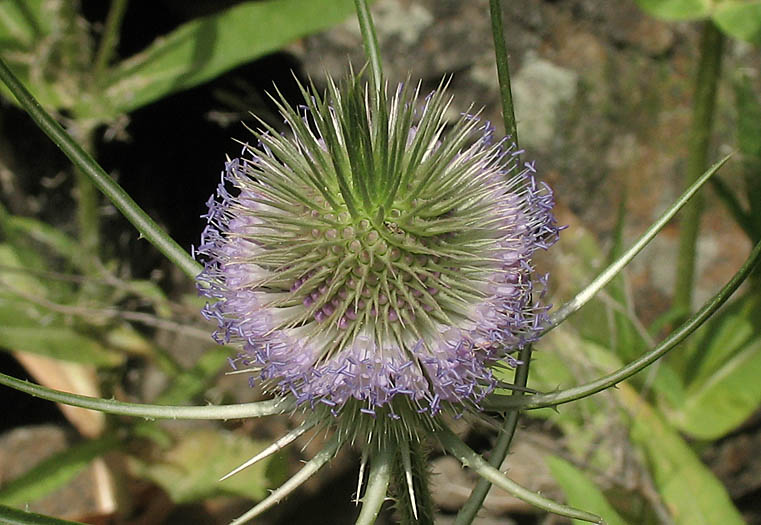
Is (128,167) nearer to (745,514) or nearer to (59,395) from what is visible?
(59,395)

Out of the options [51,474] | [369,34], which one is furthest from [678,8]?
[51,474]

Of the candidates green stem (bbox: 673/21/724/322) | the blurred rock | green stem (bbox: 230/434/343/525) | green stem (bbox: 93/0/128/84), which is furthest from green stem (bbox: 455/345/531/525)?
the blurred rock

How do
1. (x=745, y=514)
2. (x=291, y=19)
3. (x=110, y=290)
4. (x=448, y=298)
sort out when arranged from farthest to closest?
(x=745, y=514) → (x=110, y=290) → (x=291, y=19) → (x=448, y=298)

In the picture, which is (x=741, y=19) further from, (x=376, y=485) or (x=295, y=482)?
(x=295, y=482)

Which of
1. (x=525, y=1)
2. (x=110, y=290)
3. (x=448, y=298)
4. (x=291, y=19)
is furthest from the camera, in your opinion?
(x=525, y=1)

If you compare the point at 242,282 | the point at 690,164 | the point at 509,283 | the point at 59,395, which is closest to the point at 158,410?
the point at 59,395

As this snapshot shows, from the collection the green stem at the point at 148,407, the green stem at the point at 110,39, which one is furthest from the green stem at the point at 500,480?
the green stem at the point at 110,39
